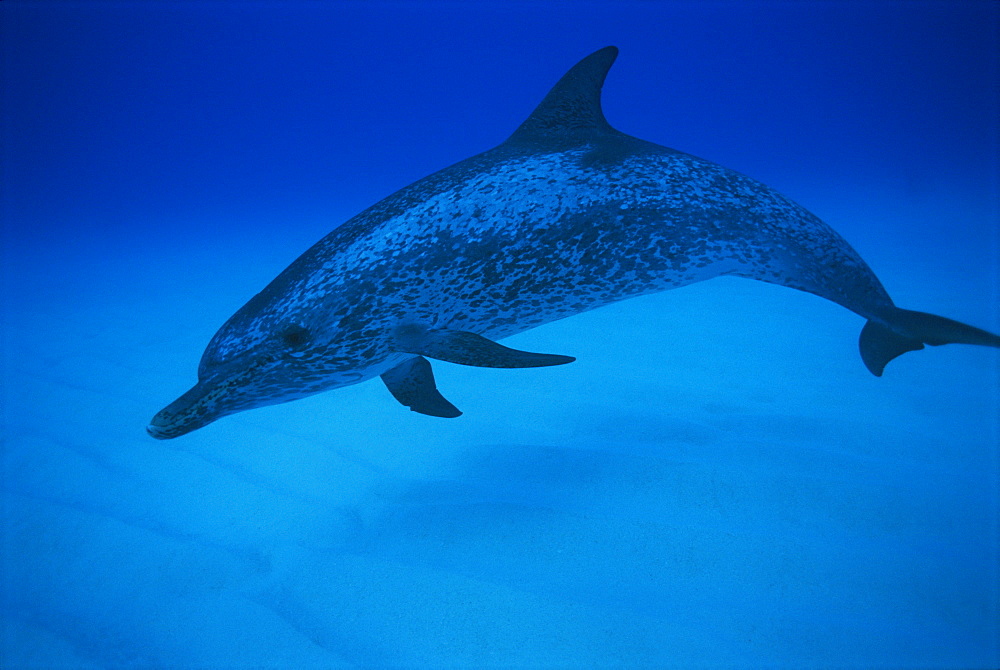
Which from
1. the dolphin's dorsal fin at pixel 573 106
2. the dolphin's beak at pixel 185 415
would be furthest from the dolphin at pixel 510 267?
the dolphin's dorsal fin at pixel 573 106

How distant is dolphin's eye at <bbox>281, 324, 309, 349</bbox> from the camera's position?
2.63 metres

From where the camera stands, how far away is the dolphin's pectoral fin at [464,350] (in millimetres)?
2367

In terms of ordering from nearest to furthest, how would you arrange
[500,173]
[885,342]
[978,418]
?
[500,173], [885,342], [978,418]

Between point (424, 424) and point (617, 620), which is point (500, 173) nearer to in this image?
point (424, 424)

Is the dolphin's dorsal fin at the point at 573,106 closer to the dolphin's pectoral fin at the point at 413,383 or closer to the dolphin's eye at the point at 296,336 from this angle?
Result: the dolphin's pectoral fin at the point at 413,383

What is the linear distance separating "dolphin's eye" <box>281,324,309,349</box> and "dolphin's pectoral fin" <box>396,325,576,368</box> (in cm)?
52

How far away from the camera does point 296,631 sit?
2.38 meters

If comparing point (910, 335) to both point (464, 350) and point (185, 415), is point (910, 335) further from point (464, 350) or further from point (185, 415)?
point (185, 415)

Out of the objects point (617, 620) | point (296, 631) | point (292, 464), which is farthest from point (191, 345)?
point (617, 620)

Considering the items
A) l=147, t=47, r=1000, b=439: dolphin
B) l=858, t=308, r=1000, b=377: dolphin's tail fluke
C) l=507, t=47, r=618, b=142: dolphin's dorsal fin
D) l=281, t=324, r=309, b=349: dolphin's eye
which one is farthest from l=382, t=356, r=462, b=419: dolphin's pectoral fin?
l=858, t=308, r=1000, b=377: dolphin's tail fluke

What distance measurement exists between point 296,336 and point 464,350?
3.25 ft

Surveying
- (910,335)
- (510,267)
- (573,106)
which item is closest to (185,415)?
(510,267)

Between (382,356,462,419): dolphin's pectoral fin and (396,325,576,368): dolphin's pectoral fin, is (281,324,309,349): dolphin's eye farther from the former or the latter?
(382,356,462,419): dolphin's pectoral fin

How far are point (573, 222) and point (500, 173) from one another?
1.91 ft
